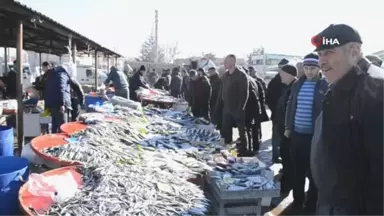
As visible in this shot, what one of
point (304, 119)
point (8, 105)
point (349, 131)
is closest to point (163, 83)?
point (8, 105)

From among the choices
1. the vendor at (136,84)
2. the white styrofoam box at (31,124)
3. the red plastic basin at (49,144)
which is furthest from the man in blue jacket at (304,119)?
the vendor at (136,84)

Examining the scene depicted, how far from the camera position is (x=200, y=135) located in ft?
21.7

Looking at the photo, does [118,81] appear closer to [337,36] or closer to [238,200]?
[238,200]

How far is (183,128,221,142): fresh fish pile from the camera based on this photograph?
6305mm

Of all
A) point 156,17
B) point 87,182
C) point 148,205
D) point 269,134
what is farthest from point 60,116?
point 156,17

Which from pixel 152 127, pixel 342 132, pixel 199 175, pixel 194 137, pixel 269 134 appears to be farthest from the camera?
pixel 269 134

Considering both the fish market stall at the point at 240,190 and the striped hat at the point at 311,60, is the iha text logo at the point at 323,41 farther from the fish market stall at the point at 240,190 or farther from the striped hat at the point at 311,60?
the striped hat at the point at 311,60

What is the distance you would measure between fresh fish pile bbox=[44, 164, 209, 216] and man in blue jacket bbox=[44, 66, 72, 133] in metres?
3.77

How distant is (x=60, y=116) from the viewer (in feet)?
24.3

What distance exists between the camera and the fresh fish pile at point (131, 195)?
3.11 metres

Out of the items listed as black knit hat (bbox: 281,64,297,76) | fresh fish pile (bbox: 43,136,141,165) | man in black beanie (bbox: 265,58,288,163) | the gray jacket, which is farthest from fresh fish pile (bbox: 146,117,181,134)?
the gray jacket

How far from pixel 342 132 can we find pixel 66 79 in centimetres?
675

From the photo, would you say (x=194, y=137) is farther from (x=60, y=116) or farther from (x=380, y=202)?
(x=380, y=202)

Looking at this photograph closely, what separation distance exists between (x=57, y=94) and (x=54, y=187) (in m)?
4.27
